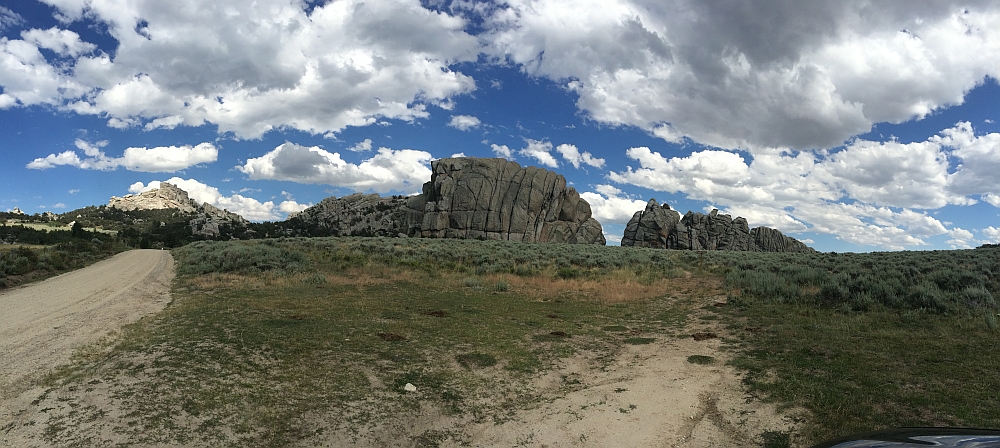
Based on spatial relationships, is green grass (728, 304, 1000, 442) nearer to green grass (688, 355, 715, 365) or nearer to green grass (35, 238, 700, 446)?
green grass (688, 355, 715, 365)

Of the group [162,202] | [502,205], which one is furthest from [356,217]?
[162,202]

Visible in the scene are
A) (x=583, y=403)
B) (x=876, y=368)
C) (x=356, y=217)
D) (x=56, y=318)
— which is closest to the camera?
(x=583, y=403)

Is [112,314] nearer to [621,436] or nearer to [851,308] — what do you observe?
[621,436]

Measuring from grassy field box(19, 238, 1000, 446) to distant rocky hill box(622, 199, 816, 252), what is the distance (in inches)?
2478

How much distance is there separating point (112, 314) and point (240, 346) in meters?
5.70

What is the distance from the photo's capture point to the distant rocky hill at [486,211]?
8806 cm

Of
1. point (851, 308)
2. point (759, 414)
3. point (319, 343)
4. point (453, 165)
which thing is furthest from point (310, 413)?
point (453, 165)

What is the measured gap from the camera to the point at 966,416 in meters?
6.27

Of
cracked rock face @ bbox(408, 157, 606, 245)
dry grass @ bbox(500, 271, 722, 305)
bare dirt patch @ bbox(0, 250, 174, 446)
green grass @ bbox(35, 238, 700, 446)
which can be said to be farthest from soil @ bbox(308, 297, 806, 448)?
cracked rock face @ bbox(408, 157, 606, 245)

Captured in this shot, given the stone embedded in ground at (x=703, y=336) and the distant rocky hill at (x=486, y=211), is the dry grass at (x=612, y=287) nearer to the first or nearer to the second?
the stone embedded in ground at (x=703, y=336)

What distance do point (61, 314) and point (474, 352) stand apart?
35.9 ft

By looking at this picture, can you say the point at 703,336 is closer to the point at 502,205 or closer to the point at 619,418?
the point at 619,418

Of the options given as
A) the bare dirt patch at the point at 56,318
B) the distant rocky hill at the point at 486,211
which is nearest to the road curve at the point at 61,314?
the bare dirt patch at the point at 56,318

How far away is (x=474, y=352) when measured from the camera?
418 inches
